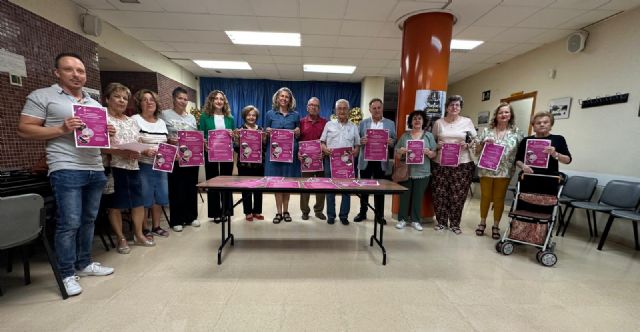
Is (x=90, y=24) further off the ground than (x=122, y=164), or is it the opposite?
(x=90, y=24)

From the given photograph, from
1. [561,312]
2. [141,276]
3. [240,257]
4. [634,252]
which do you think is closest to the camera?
[561,312]

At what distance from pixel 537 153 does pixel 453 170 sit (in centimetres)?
87

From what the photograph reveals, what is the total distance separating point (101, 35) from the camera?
4.21 meters

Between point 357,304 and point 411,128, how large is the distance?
2.41m

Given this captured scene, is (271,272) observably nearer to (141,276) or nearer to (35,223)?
(141,276)

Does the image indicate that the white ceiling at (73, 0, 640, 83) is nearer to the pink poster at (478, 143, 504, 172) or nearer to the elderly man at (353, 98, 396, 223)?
the elderly man at (353, 98, 396, 223)

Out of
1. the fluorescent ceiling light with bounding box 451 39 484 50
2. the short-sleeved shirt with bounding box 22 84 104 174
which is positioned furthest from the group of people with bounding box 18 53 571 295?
the fluorescent ceiling light with bounding box 451 39 484 50

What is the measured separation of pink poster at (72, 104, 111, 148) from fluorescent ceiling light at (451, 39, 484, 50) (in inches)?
208

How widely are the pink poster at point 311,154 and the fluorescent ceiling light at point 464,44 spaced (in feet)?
11.7

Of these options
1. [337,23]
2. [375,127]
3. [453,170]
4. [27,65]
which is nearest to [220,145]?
[375,127]

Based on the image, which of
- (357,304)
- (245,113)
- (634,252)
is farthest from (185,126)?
(634,252)

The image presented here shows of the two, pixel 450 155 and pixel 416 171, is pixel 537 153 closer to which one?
pixel 450 155

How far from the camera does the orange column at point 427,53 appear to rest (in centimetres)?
365

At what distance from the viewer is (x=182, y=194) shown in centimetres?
338
